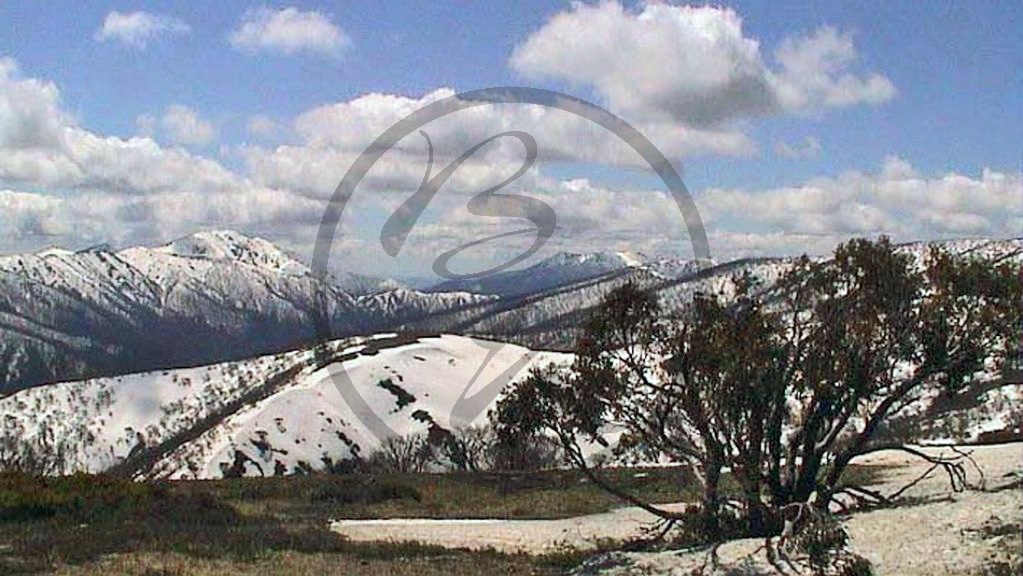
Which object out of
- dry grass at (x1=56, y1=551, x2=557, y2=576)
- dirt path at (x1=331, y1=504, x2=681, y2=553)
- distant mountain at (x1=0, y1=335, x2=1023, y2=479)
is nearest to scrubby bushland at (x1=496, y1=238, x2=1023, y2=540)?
dirt path at (x1=331, y1=504, x2=681, y2=553)

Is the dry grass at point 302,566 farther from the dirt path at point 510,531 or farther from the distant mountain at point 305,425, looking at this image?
the distant mountain at point 305,425

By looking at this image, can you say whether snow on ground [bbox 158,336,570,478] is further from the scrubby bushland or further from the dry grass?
the dry grass

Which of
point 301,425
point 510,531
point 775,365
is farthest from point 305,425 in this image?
point 775,365

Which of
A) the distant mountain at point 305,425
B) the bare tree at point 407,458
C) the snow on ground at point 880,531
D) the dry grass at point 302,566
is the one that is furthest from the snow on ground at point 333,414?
the dry grass at point 302,566

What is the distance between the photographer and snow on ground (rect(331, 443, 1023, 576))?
62.7 feet

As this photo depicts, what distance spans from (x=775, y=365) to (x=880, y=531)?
4689 millimetres

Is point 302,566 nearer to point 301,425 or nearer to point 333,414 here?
point 301,425

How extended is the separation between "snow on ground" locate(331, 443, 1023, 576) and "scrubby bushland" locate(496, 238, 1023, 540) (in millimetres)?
1974

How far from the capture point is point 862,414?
2758 centimetres

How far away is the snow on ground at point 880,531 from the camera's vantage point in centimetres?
1912

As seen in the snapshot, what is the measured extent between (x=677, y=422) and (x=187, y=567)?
13.0m

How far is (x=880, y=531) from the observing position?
2186cm

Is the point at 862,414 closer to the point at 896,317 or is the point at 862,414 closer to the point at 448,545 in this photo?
the point at 896,317

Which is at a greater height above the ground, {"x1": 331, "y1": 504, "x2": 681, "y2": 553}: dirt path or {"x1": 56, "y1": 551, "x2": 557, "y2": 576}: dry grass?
{"x1": 56, "y1": 551, "x2": 557, "y2": 576}: dry grass
